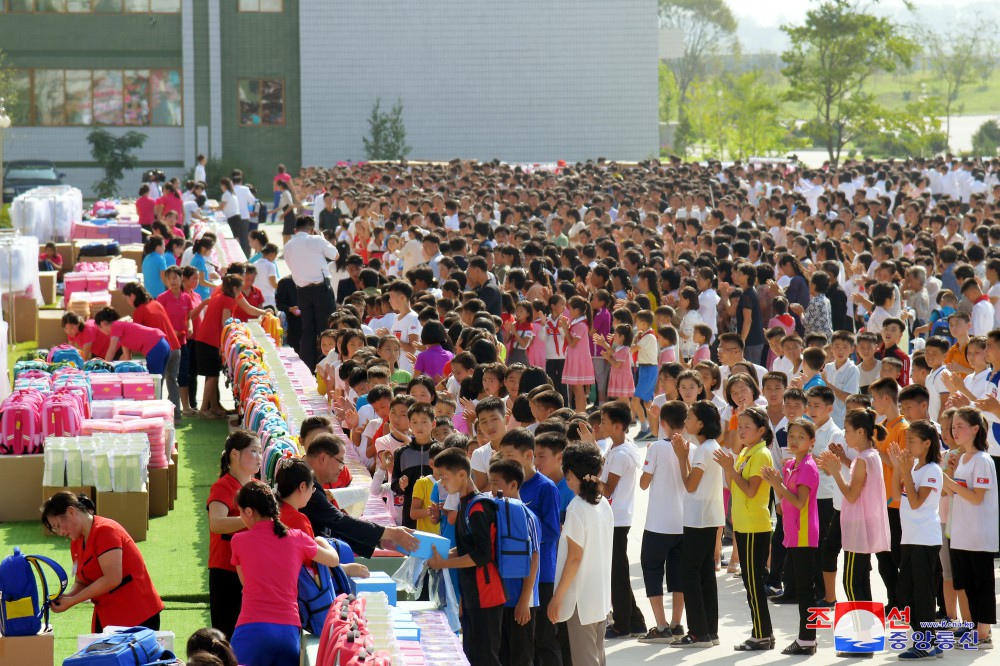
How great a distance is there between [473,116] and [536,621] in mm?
42706

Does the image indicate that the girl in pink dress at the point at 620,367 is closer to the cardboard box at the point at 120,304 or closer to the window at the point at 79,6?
the cardboard box at the point at 120,304

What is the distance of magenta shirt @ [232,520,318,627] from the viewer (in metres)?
6.51

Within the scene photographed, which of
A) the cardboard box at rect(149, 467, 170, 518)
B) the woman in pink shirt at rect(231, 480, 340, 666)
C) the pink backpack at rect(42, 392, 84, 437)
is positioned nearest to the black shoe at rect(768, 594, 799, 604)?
the woman in pink shirt at rect(231, 480, 340, 666)

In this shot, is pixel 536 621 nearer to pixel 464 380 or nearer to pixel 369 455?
pixel 369 455

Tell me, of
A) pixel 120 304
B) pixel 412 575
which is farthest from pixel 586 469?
pixel 120 304

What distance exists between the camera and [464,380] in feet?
34.6

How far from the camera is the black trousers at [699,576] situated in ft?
28.3

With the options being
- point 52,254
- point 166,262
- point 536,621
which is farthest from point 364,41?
point 536,621

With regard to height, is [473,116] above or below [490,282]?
above

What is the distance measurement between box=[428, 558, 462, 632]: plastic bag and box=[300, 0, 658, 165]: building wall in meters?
41.7

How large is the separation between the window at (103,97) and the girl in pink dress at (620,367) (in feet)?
118

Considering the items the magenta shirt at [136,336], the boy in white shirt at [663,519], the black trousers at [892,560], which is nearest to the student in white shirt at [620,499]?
the boy in white shirt at [663,519]

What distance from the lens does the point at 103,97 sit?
46.9 meters

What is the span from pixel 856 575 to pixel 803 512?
0.53 meters
